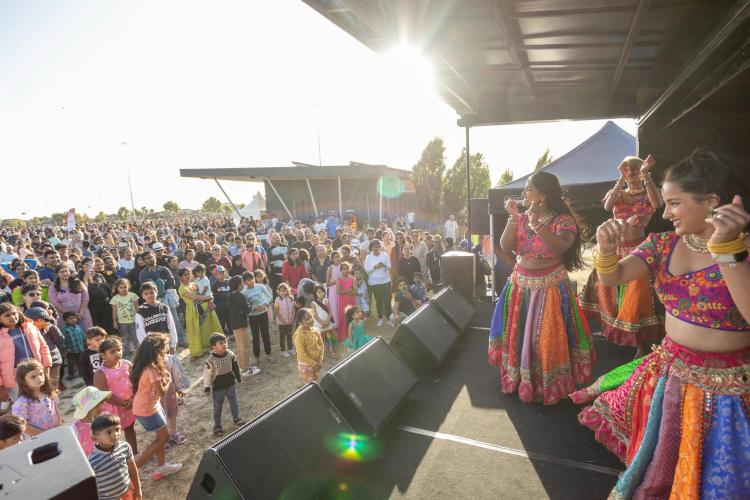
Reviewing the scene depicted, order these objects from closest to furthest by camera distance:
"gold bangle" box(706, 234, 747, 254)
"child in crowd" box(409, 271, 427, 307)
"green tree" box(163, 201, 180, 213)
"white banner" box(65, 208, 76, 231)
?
1. "gold bangle" box(706, 234, 747, 254)
2. "child in crowd" box(409, 271, 427, 307)
3. "white banner" box(65, 208, 76, 231)
4. "green tree" box(163, 201, 180, 213)

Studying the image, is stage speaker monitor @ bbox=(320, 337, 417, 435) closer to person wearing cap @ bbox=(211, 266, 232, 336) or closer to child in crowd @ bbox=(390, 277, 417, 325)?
child in crowd @ bbox=(390, 277, 417, 325)

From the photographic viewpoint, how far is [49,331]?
5.11m

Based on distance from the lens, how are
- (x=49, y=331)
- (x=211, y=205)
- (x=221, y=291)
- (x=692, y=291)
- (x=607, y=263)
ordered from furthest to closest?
(x=211, y=205)
(x=221, y=291)
(x=49, y=331)
(x=607, y=263)
(x=692, y=291)

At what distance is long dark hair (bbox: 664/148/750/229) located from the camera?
1724 mm

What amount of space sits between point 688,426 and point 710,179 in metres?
1.17

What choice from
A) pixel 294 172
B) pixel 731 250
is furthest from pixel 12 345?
pixel 294 172

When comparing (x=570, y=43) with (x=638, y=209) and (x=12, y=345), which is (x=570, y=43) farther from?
(x=12, y=345)

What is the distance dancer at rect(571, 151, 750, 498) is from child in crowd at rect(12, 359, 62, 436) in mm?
4390

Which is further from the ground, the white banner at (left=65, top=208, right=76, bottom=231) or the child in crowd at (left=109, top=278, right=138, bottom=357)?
the white banner at (left=65, top=208, right=76, bottom=231)

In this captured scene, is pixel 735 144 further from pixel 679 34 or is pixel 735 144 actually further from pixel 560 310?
pixel 560 310

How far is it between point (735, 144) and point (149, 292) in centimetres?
720

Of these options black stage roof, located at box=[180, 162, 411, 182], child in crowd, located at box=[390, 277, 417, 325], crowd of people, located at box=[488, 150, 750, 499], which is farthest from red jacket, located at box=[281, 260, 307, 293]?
black stage roof, located at box=[180, 162, 411, 182]

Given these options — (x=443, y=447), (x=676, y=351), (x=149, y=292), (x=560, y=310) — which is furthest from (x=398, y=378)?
(x=149, y=292)

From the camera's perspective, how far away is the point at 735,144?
4.18 m
